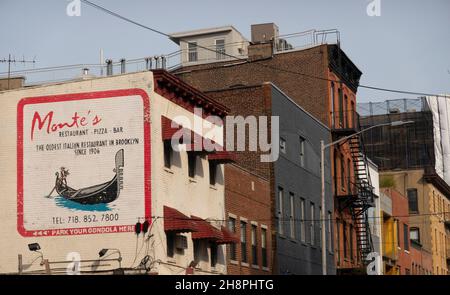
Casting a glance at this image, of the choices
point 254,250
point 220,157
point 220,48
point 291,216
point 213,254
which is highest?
point 220,48

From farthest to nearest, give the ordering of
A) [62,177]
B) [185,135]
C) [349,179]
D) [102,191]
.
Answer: [349,179]
[185,135]
[62,177]
[102,191]

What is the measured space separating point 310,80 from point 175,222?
2216cm

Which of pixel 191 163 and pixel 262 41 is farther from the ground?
pixel 262 41

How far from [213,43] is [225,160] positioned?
24111mm

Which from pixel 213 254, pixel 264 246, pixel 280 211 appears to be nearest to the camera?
pixel 213 254

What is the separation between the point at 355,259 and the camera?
56.2 m

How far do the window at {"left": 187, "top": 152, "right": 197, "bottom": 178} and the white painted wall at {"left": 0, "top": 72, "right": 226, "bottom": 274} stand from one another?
34 centimetres

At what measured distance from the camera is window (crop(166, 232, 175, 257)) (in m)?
32.7

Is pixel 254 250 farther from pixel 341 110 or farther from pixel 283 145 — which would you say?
pixel 341 110

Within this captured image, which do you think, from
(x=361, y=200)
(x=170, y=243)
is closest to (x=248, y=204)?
(x=170, y=243)

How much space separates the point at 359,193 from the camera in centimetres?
5609
